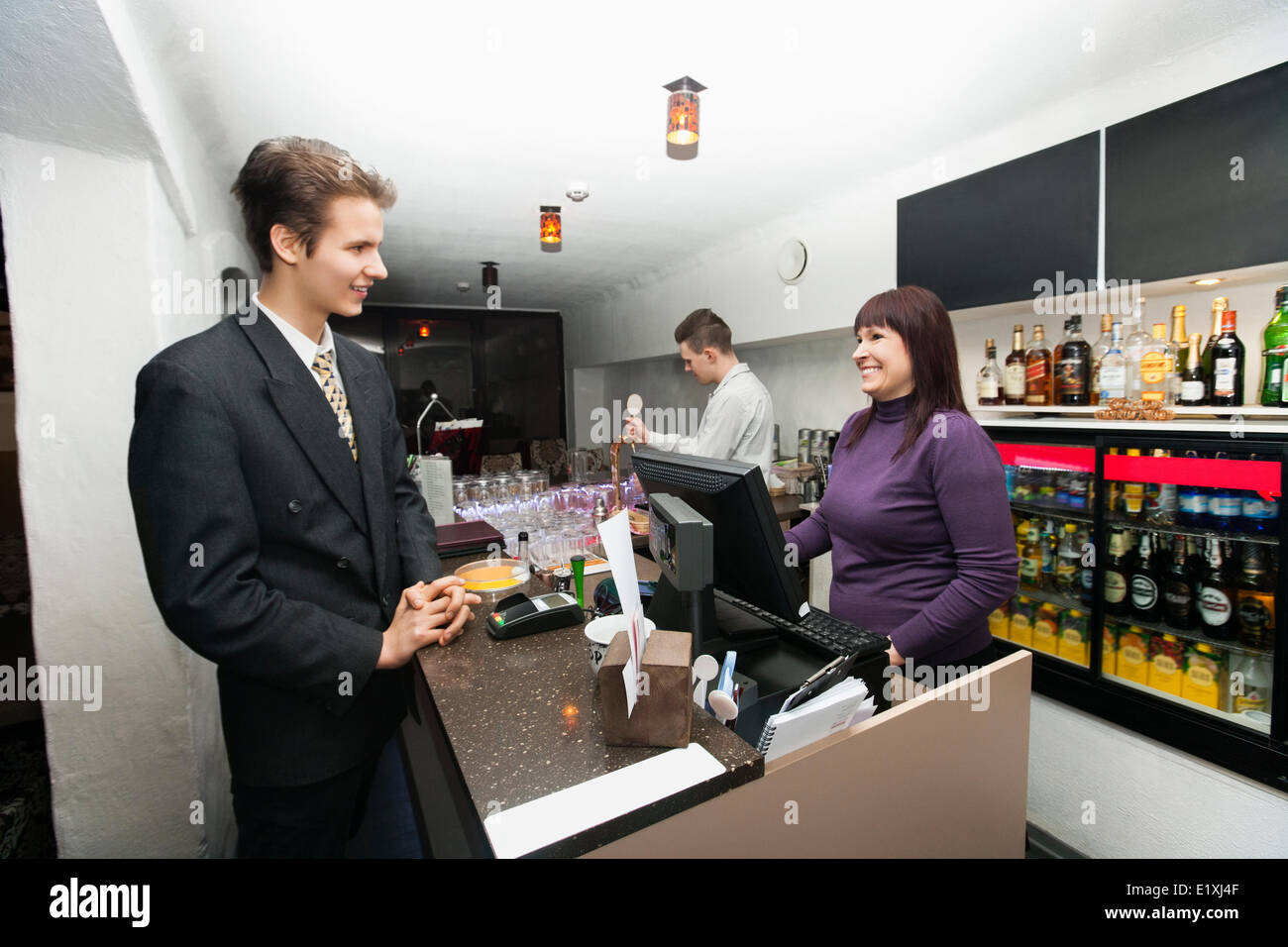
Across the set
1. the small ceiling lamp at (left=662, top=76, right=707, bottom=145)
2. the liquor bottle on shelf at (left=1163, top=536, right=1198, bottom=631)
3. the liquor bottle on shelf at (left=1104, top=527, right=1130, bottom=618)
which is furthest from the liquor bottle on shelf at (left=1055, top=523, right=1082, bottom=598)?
the small ceiling lamp at (left=662, top=76, right=707, bottom=145)

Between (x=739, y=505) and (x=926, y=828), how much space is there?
62 cm

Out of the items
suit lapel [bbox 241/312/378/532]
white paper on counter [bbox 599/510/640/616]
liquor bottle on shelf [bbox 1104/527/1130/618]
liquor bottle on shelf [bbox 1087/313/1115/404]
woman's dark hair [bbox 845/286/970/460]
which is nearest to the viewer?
white paper on counter [bbox 599/510/640/616]

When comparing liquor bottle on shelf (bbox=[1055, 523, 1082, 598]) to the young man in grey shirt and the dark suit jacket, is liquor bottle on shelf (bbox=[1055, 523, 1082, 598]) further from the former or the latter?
the dark suit jacket

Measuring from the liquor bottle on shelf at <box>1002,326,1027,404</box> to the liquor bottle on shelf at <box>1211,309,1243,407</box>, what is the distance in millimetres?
650

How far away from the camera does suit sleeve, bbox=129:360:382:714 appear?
920 mm

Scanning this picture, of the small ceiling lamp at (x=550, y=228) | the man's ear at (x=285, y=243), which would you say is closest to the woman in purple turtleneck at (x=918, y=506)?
the man's ear at (x=285, y=243)

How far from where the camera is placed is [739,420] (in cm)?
311

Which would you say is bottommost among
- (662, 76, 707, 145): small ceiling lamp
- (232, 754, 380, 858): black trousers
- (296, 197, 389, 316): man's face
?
(232, 754, 380, 858): black trousers

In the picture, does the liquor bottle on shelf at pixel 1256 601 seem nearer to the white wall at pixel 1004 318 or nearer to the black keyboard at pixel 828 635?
the white wall at pixel 1004 318

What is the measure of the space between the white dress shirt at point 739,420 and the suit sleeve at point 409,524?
1.82 meters

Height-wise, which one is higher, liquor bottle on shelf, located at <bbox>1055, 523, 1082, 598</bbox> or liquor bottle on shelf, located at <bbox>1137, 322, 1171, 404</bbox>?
liquor bottle on shelf, located at <bbox>1137, 322, 1171, 404</bbox>

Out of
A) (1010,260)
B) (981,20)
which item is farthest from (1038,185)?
(981,20)

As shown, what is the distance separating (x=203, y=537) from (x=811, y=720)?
92cm
